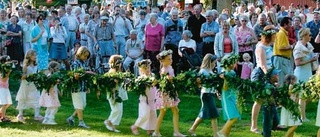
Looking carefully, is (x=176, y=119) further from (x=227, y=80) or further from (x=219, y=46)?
(x=219, y=46)

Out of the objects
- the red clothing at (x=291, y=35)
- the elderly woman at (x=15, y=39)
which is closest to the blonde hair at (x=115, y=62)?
the red clothing at (x=291, y=35)

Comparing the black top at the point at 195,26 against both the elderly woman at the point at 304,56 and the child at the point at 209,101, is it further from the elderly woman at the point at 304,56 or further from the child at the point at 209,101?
the child at the point at 209,101

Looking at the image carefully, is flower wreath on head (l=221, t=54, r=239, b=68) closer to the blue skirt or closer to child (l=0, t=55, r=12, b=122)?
child (l=0, t=55, r=12, b=122)

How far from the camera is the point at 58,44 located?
60.4 feet

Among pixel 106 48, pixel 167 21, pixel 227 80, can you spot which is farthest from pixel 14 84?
pixel 227 80

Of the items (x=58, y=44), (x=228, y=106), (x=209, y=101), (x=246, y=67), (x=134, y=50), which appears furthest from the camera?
(x=58, y=44)

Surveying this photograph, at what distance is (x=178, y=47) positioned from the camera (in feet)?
57.5

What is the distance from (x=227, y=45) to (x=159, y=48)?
8.65ft

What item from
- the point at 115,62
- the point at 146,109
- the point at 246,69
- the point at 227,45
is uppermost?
the point at 227,45

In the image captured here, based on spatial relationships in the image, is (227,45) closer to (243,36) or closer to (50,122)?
(243,36)

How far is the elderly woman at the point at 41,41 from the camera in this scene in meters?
17.3

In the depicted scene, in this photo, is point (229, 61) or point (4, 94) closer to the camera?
point (229, 61)

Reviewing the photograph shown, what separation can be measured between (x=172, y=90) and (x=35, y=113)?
10.6 ft

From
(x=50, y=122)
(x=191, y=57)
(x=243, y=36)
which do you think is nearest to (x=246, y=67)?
(x=243, y=36)
